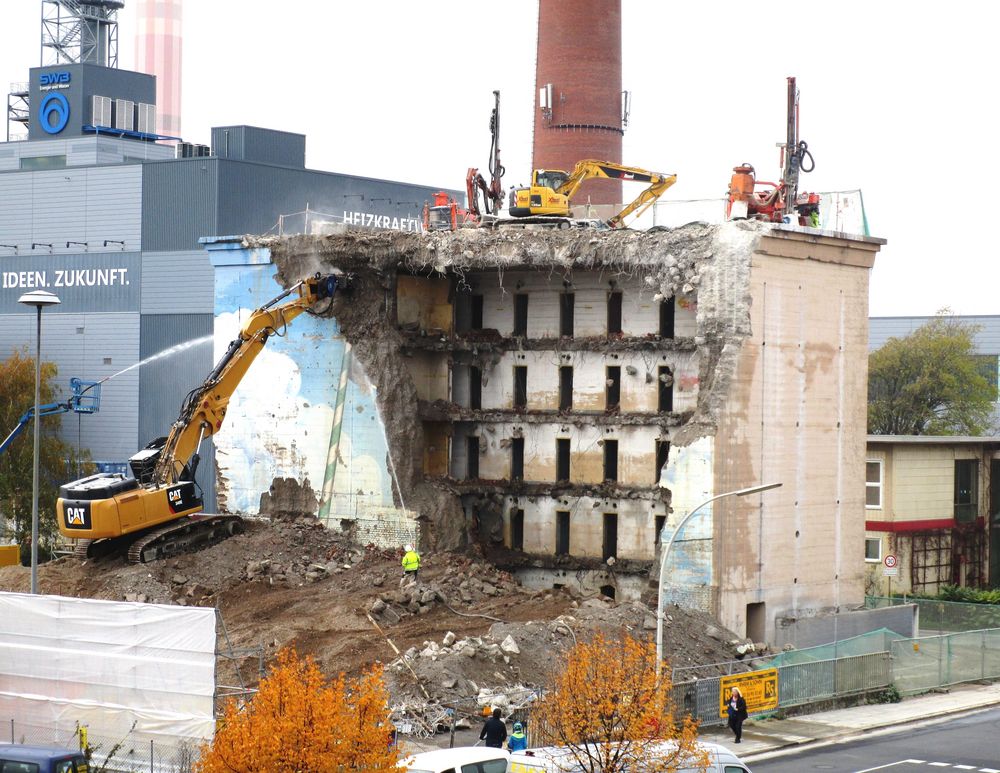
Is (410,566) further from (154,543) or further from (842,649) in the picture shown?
(842,649)

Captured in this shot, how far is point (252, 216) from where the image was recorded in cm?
7781

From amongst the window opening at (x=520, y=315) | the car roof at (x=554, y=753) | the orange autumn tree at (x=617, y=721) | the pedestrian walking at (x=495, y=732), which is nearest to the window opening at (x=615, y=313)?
the window opening at (x=520, y=315)

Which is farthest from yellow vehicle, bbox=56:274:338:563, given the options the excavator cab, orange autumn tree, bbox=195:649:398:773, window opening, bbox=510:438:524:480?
orange autumn tree, bbox=195:649:398:773

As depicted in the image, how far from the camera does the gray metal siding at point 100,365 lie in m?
76.6

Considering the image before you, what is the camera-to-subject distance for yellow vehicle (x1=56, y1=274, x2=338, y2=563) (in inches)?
1657

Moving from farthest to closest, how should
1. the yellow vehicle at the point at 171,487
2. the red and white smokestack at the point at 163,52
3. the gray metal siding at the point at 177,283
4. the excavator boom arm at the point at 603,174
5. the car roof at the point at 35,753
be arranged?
the red and white smokestack at the point at 163,52 → the gray metal siding at the point at 177,283 → the excavator boom arm at the point at 603,174 → the yellow vehicle at the point at 171,487 → the car roof at the point at 35,753

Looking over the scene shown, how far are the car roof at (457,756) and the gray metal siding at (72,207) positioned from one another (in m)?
56.3

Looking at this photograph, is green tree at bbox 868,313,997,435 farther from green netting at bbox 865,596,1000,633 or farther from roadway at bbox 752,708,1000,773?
roadway at bbox 752,708,1000,773

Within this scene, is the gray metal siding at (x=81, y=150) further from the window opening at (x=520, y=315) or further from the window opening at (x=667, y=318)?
the window opening at (x=667, y=318)

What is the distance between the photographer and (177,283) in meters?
75.8

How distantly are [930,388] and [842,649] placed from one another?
158 feet

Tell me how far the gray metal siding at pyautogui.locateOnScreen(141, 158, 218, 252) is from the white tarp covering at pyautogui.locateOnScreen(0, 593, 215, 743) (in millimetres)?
46168

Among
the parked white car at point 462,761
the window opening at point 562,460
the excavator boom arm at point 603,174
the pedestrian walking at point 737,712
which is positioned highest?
the excavator boom arm at point 603,174

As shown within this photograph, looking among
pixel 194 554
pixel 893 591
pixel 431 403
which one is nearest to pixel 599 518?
pixel 431 403
